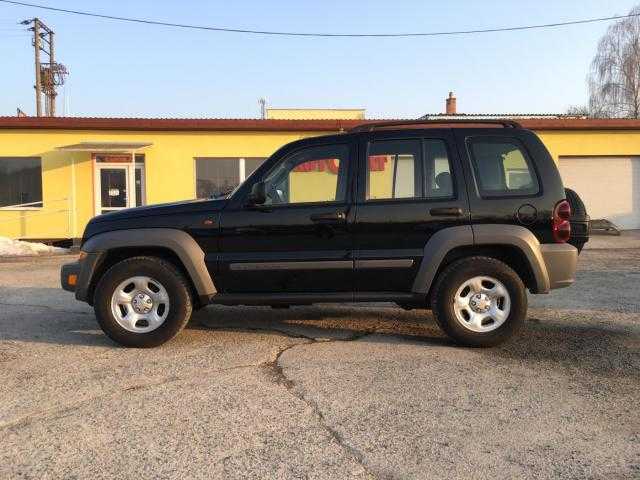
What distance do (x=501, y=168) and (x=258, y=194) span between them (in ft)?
7.32

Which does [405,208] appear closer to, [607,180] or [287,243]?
[287,243]

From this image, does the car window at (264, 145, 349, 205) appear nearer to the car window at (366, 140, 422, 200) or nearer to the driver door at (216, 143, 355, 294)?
the driver door at (216, 143, 355, 294)

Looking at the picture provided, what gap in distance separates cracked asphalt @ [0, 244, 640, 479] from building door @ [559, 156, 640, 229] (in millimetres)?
11878

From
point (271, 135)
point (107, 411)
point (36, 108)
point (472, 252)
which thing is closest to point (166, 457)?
point (107, 411)

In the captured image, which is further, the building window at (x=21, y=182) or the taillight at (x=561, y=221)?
the building window at (x=21, y=182)

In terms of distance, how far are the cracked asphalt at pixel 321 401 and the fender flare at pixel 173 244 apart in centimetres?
63

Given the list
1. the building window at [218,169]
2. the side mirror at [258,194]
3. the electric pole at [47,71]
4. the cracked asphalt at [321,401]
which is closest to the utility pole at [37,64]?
the electric pole at [47,71]

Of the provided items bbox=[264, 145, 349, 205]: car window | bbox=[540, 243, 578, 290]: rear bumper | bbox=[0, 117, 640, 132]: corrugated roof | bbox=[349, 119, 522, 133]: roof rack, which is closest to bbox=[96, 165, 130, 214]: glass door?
bbox=[0, 117, 640, 132]: corrugated roof

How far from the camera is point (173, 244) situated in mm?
5105

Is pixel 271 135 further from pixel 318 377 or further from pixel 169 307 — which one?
pixel 318 377

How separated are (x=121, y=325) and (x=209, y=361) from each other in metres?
0.99

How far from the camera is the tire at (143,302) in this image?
16.9ft

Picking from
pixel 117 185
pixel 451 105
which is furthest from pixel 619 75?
pixel 117 185

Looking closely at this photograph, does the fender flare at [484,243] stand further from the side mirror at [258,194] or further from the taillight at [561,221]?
the side mirror at [258,194]
